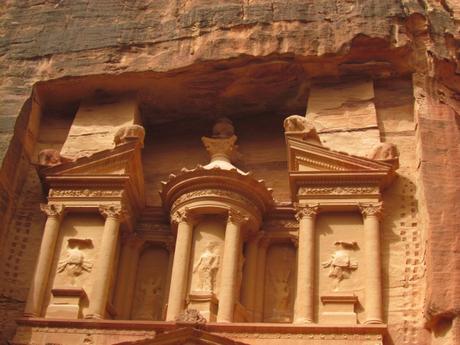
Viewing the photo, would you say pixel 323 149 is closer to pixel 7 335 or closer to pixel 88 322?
pixel 88 322

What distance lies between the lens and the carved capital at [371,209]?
47.4ft

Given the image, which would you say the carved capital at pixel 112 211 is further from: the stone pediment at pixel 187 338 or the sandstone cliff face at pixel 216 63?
the stone pediment at pixel 187 338

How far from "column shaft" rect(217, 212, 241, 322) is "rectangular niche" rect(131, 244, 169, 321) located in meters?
1.31

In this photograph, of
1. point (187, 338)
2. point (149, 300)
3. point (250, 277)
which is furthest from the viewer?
point (149, 300)

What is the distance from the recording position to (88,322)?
13742mm

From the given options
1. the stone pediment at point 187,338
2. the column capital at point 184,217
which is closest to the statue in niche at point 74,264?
the column capital at point 184,217

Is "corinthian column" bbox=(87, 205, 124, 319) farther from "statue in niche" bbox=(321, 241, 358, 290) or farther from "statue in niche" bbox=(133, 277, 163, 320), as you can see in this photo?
"statue in niche" bbox=(321, 241, 358, 290)

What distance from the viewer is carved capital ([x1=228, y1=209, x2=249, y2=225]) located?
1490 cm

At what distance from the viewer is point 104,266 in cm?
1459

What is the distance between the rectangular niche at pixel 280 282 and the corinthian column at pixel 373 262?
1.58 meters

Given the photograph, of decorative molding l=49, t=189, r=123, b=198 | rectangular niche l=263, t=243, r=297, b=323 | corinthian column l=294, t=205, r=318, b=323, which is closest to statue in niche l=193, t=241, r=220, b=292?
rectangular niche l=263, t=243, r=297, b=323

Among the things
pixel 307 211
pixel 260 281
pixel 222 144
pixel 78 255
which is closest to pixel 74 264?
pixel 78 255

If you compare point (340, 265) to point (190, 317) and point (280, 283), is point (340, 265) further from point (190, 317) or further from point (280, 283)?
point (190, 317)

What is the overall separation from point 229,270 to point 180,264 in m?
0.78
